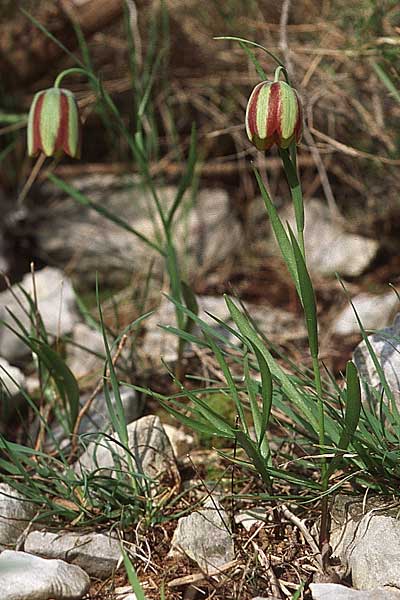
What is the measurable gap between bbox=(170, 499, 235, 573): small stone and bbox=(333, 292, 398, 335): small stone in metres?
0.87

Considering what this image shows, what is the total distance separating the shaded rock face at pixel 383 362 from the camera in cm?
110

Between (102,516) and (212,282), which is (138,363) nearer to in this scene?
(102,516)

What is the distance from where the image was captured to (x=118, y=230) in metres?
2.26

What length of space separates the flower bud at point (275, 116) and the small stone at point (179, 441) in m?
0.58

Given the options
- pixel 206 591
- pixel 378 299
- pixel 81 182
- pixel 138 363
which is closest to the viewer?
pixel 206 591

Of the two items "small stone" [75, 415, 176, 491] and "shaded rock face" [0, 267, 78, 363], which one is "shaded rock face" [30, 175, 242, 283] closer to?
"shaded rock face" [0, 267, 78, 363]

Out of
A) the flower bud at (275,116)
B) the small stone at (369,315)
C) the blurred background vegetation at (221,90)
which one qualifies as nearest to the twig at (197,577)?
the flower bud at (275,116)

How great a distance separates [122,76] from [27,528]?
1772mm

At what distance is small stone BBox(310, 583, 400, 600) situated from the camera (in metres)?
0.80

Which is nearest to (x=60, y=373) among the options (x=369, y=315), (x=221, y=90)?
(x=369, y=315)

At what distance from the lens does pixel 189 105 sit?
2518 millimetres

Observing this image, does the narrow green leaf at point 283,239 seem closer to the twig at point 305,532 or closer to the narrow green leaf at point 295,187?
the narrow green leaf at point 295,187

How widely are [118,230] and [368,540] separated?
1.53m

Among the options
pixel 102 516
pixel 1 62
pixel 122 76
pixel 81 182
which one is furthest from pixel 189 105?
pixel 102 516
